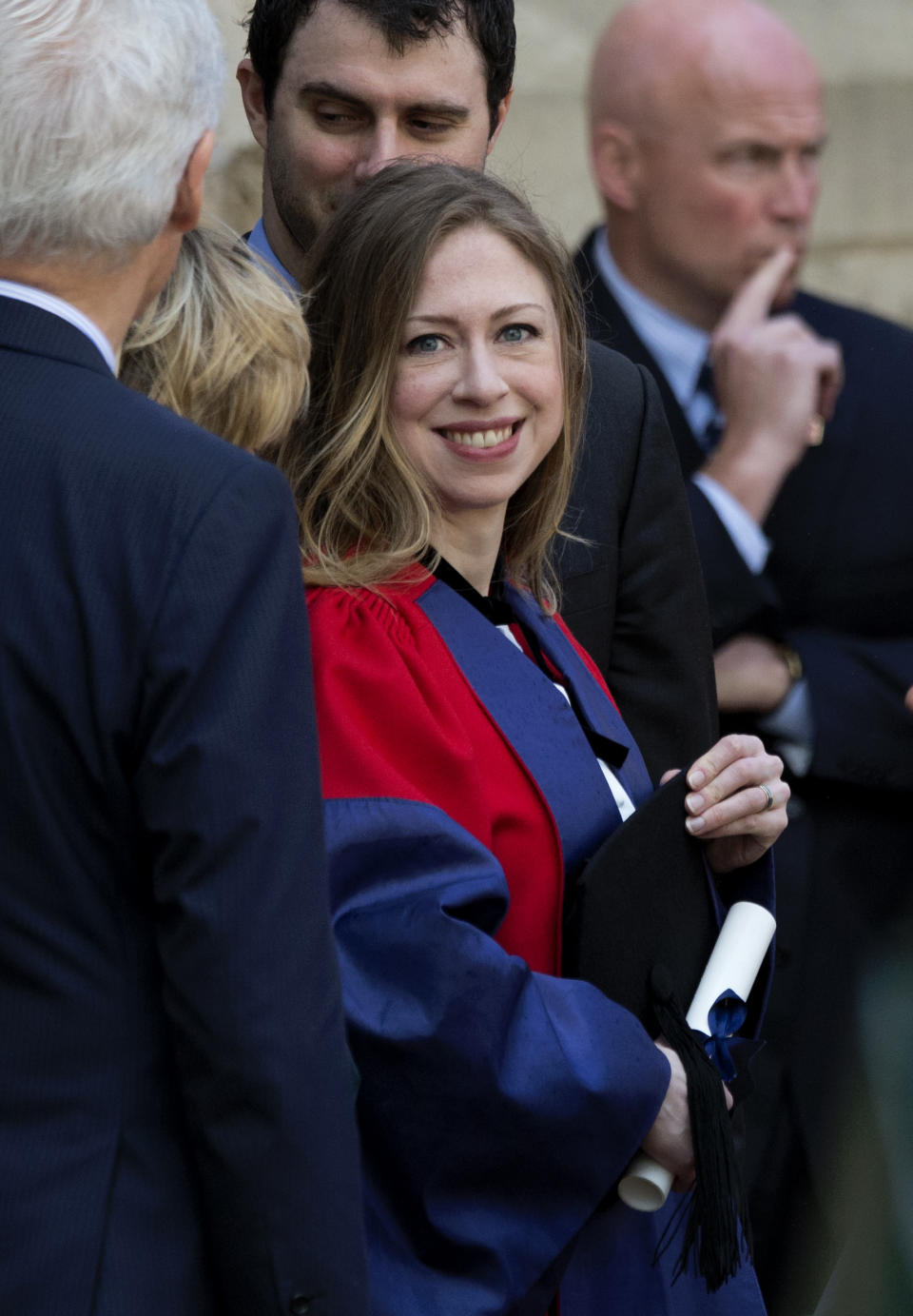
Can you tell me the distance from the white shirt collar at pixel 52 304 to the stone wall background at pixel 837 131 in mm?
1721

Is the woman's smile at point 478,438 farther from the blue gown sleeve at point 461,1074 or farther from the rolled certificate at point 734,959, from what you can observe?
the rolled certificate at point 734,959

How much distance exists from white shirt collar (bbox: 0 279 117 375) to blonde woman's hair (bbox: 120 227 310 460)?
18 cm

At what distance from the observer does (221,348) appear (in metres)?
1.44

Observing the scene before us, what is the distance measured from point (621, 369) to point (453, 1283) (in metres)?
1.32

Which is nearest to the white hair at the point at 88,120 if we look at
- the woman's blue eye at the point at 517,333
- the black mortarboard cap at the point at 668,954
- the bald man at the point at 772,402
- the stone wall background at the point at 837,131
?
the woman's blue eye at the point at 517,333

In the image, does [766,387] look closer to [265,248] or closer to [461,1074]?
[265,248]

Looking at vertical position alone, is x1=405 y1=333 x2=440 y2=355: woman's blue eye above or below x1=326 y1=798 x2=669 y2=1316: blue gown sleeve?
above

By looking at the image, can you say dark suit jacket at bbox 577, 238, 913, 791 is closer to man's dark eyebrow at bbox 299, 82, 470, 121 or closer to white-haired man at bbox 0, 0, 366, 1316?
man's dark eyebrow at bbox 299, 82, 470, 121

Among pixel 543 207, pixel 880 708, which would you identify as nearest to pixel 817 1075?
pixel 880 708

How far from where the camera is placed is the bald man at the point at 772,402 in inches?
108

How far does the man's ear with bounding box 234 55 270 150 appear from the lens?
7.86 feet

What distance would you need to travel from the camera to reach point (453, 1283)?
1.56 m

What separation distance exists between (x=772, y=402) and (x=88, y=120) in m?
1.82

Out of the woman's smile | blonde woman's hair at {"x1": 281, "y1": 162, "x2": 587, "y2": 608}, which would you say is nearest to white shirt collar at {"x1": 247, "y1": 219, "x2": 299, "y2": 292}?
blonde woman's hair at {"x1": 281, "y1": 162, "x2": 587, "y2": 608}
